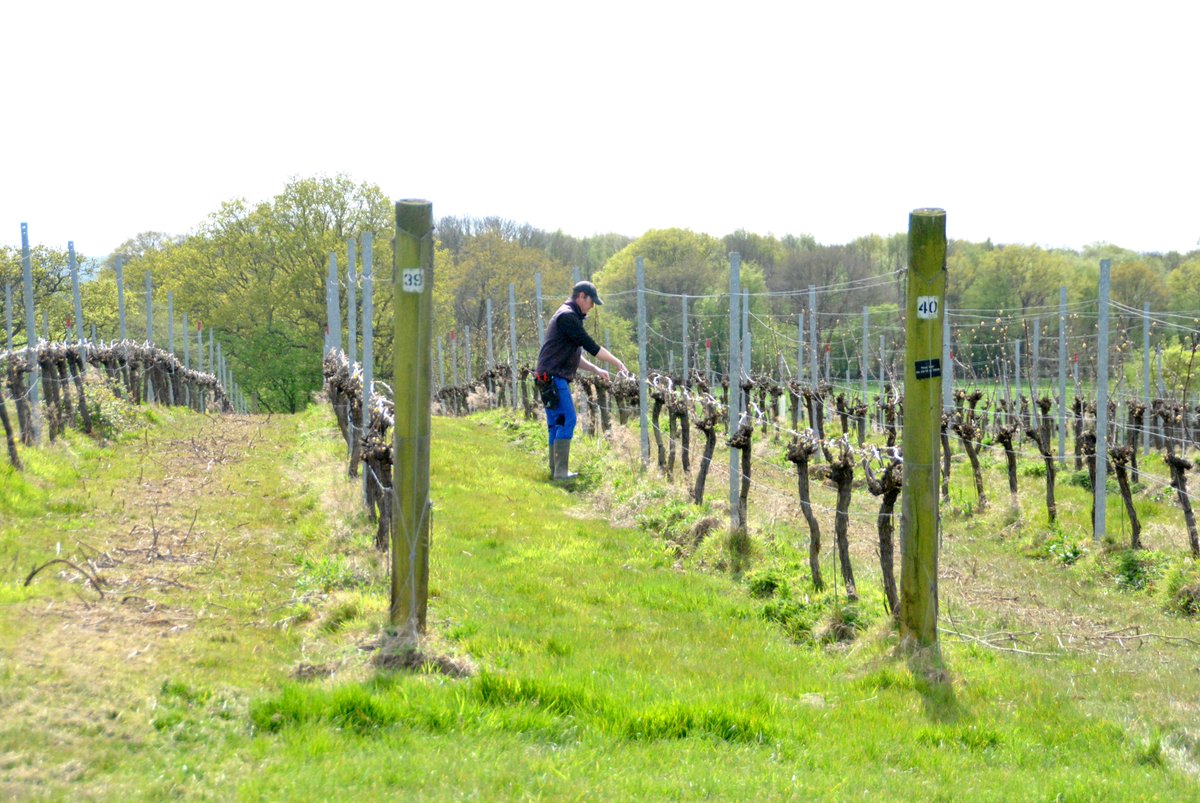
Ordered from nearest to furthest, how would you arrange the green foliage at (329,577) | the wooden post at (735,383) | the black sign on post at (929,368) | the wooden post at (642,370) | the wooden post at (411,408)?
the wooden post at (411,408), the black sign on post at (929,368), the green foliage at (329,577), the wooden post at (735,383), the wooden post at (642,370)

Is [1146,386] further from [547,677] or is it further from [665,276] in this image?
[665,276]

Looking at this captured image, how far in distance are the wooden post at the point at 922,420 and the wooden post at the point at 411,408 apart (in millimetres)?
2917

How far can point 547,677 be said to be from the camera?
18.0ft

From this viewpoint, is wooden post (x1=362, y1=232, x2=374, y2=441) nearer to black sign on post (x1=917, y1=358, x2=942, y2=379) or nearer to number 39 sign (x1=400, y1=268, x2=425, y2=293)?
Result: number 39 sign (x1=400, y1=268, x2=425, y2=293)

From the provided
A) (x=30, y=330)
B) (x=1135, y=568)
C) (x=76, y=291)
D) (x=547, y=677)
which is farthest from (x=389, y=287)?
Result: (x=547, y=677)

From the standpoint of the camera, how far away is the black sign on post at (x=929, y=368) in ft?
20.9

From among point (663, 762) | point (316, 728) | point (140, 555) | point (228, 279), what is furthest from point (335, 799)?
point (228, 279)

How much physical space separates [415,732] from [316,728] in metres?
0.44

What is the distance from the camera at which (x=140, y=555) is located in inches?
311

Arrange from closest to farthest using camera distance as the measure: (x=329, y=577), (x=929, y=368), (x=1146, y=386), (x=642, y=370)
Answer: (x=929, y=368) < (x=329, y=577) < (x=642, y=370) < (x=1146, y=386)

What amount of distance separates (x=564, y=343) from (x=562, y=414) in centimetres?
102

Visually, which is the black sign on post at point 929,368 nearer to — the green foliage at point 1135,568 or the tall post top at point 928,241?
the tall post top at point 928,241

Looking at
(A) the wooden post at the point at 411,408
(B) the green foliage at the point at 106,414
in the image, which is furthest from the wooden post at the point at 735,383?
(B) the green foliage at the point at 106,414

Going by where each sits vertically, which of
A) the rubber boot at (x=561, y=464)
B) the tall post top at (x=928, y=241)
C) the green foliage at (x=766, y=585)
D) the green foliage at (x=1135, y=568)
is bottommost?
the green foliage at (x=1135, y=568)
